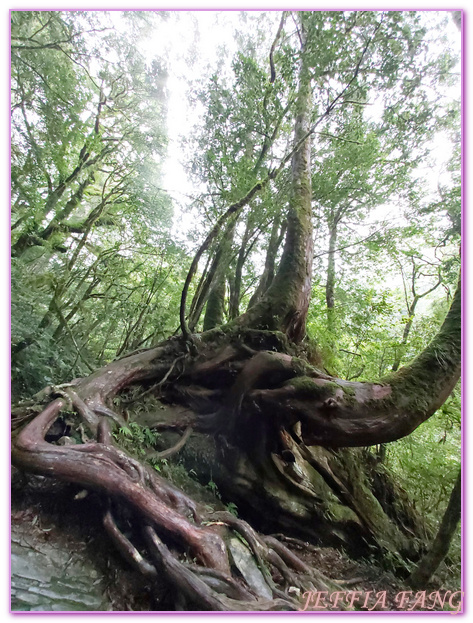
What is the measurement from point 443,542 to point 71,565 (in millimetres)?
3367

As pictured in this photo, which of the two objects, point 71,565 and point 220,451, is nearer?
point 71,565

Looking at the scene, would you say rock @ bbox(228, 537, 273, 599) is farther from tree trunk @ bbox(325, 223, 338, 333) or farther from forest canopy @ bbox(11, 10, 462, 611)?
tree trunk @ bbox(325, 223, 338, 333)

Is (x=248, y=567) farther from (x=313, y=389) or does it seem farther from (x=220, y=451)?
(x=313, y=389)

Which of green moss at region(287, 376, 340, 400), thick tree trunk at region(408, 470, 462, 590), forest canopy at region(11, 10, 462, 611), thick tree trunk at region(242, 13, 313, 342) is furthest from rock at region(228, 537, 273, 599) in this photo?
thick tree trunk at region(242, 13, 313, 342)

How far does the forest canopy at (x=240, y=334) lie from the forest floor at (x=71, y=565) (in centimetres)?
5

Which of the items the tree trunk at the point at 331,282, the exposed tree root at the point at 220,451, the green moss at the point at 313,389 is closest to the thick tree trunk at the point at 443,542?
the exposed tree root at the point at 220,451

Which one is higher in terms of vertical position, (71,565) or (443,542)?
(443,542)

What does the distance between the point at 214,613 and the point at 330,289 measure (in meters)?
7.12

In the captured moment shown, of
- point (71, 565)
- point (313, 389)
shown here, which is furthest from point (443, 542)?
point (71, 565)

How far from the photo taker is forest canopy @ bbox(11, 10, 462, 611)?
2.60 meters

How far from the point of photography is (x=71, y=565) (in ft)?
6.82

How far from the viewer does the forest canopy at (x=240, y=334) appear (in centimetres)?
260

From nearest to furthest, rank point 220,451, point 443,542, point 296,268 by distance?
point 443,542 → point 220,451 → point 296,268

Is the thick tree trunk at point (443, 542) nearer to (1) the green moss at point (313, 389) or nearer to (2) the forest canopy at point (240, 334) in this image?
(2) the forest canopy at point (240, 334)
